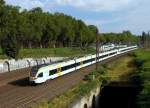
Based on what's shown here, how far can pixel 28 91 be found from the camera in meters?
50.0

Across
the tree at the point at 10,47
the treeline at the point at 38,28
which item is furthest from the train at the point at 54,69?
the treeline at the point at 38,28

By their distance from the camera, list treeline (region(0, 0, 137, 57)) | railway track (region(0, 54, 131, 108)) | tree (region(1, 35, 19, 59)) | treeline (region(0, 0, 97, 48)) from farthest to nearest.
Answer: treeline (region(0, 0, 97, 48)) < treeline (region(0, 0, 137, 57)) < tree (region(1, 35, 19, 59)) < railway track (region(0, 54, 131, 108))

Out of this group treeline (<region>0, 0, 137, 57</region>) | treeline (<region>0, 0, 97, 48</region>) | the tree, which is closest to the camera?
the tree

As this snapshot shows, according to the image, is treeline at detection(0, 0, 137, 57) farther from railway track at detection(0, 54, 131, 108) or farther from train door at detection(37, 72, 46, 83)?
train door at detection(37, 72, 46, 83)

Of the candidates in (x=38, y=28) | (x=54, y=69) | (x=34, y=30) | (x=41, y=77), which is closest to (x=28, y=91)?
(x=41, y=77)

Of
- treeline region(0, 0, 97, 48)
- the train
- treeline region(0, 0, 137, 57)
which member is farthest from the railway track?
treeline region(0, 0, 97, 48)

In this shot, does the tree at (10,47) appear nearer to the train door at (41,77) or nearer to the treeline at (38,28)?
the treeline at (38,28)

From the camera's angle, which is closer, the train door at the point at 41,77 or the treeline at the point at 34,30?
the train door at the point at 41,77

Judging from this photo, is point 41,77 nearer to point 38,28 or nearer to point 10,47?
point 10,47

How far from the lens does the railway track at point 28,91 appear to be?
42062mm

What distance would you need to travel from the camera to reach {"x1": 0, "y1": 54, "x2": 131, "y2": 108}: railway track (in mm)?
42062

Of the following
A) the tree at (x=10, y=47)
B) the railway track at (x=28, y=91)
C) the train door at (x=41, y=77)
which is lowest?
the railway track at (x=28, y=91)

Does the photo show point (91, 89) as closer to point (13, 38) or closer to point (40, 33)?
point (13, 38)

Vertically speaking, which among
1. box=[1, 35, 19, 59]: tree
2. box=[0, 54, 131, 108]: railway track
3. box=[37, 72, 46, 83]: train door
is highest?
box=[1, 35, 19, 59]: tree
